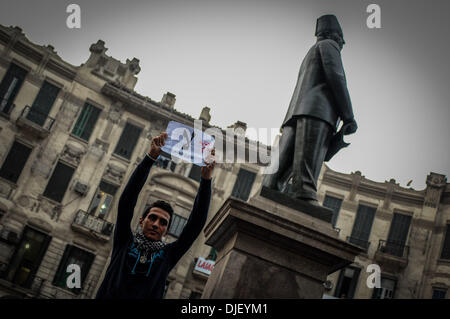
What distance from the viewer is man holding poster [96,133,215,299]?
2484mm

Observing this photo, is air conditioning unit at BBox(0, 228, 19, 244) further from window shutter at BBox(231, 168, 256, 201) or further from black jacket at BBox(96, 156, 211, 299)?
black jacket at BBox(96, 156, 211, 299)

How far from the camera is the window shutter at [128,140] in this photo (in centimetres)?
2425

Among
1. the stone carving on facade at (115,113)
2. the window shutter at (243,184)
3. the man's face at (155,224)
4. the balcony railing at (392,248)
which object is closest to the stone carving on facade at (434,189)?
the balcony railing at (392,248)

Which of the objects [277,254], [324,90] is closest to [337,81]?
[324,90]

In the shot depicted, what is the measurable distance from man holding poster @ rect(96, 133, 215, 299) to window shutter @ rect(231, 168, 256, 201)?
22.3m

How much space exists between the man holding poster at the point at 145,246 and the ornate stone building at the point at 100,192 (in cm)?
2048

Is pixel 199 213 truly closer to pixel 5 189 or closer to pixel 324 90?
pixel 324 90

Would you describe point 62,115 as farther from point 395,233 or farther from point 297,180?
point 297,180

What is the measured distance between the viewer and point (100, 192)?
23.1m

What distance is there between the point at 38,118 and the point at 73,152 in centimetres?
258

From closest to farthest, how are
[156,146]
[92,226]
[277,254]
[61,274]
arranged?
[156,146] < [277,254] < [61,274] < [92,226]

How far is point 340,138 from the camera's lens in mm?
4758

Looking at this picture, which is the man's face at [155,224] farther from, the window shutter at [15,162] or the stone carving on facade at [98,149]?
the stone carving on facade at [98,149]
